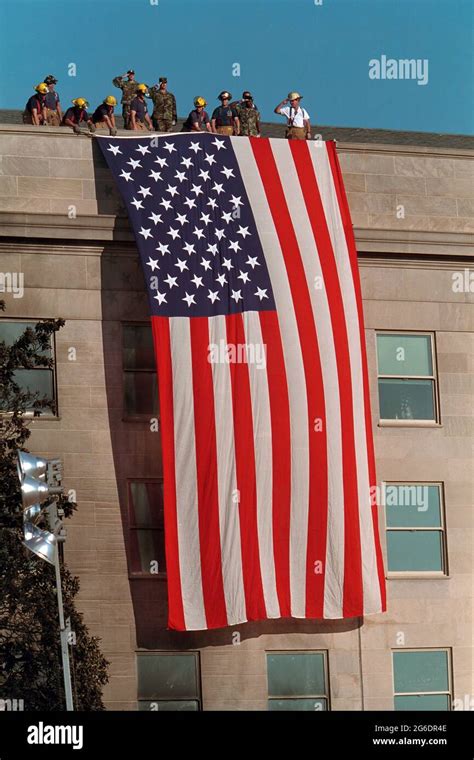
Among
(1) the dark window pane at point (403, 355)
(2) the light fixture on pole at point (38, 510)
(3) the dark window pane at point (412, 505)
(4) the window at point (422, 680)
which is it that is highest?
(1) the dark window pane at point (403, 355)

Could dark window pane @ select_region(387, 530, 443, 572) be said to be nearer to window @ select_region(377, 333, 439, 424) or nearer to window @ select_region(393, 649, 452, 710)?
window @ select_region(393, 649, 452, 710)

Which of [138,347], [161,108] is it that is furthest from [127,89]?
[138,347]

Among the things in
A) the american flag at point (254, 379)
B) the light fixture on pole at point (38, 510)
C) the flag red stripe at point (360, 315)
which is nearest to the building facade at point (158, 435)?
Answer: the flag red stripe at point (360, 315)

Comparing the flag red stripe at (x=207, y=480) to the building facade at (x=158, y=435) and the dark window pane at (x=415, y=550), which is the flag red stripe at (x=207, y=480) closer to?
the building facade at (x=158, y=435)

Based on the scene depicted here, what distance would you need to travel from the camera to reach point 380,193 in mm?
34781

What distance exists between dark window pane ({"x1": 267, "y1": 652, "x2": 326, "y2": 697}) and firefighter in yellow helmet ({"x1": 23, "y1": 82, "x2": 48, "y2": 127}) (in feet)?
37.9

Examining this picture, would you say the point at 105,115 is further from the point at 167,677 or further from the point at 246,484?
the point at 167,677

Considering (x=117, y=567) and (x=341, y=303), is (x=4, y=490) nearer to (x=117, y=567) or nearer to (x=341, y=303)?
(x=117, y=567)

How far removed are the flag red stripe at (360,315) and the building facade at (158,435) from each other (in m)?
0.61

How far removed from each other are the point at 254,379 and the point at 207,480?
7.13 feet

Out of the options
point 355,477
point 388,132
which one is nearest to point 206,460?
point 355,477

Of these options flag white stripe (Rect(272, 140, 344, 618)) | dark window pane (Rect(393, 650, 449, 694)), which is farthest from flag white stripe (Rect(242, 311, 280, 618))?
dark window pane (Rect(393, 650, 449, 694))

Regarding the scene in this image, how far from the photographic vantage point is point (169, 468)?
31312mm

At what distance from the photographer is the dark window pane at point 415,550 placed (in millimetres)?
33438
